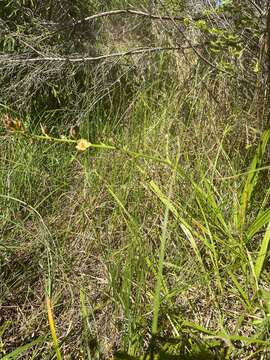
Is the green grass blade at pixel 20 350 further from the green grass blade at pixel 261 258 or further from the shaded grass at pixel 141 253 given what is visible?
the green grass blade at pixel 261 258

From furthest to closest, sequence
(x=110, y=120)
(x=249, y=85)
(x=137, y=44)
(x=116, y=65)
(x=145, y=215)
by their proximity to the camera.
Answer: (x=137, y=44) → (x=116, y=65) → (x=110, y=120) → (x=249, y=85) → (x=145, y=215)

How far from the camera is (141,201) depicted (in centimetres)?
179

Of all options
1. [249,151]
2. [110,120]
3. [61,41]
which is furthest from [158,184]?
[61,41]

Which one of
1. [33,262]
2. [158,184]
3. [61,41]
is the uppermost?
[61,41]

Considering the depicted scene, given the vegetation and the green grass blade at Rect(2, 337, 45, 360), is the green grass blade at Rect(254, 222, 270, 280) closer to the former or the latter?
the vegetation

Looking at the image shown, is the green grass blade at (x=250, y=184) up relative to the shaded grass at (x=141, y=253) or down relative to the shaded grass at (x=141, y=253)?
up

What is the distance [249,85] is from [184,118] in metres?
0.35

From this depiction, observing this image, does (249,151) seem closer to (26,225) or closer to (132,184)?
(132,184)

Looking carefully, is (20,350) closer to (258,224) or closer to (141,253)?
(141,253)

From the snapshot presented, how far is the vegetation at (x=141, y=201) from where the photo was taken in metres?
1.39

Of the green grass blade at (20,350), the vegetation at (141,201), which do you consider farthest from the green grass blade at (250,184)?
the green grass blade at (20,350)

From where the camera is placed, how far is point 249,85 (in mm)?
2123

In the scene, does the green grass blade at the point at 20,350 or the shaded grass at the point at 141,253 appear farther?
the shaded grass at the point at 141,253

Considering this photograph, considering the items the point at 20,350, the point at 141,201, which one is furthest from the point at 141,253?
the point at 20,350
